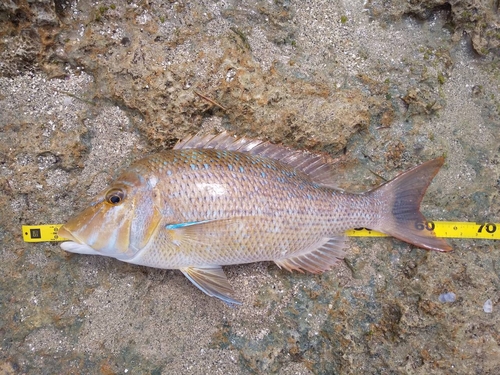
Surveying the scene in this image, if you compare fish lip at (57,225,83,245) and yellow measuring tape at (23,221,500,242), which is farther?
yellow measuring tape at (23,221,500,242)

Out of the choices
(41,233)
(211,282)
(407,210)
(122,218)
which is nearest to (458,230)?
(407,210)

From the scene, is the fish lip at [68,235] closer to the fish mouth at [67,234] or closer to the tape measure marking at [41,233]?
the fish mouth at [67,234]

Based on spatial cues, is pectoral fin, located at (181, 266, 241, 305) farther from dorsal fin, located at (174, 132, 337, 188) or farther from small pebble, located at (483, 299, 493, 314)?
small pebble, located at (483, 299, 493, 314)

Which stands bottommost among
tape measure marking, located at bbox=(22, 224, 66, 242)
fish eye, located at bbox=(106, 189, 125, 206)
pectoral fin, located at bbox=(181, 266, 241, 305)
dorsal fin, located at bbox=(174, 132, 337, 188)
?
pectoral fin, located at bbox=(181, 266, 241, 305)

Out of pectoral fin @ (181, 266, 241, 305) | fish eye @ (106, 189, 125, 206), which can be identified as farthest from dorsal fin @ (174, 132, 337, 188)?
pectoral fin @ (181, 266, 241, 305)

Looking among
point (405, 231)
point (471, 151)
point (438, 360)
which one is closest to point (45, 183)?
point (405, 231)

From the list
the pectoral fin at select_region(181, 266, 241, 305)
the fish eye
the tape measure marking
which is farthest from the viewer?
the tape measure marking

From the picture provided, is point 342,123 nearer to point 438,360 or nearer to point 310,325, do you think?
point 310,325
